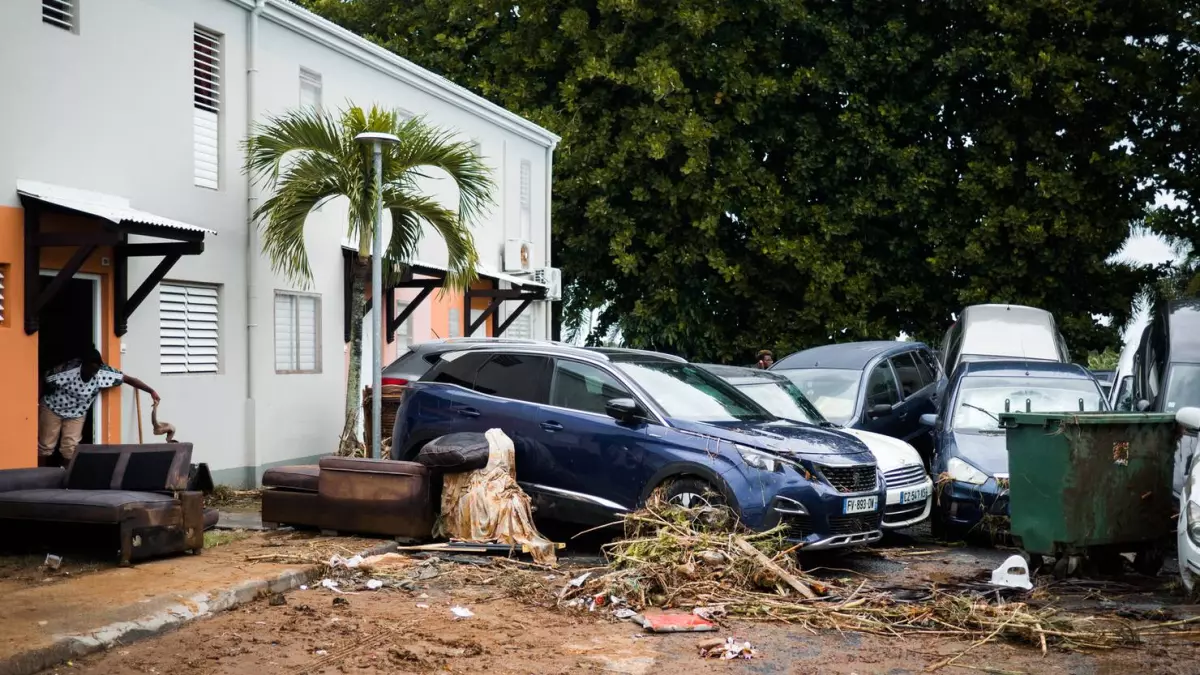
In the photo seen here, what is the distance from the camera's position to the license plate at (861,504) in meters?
9.73

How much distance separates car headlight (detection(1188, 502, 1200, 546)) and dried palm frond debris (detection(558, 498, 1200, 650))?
0.64m

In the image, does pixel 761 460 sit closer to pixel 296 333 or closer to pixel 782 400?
pixel 782 400

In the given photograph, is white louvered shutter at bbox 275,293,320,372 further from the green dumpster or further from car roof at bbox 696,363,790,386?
the green dumpster

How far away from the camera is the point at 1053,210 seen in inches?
982

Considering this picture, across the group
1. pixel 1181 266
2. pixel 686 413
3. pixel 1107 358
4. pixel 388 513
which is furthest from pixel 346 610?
pixel 1107 358

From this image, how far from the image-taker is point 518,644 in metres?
7.11

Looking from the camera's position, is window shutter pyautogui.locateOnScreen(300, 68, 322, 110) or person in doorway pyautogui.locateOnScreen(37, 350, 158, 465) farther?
window shutter pyautogui.locateOnScreen(300, 68, 322, 110)

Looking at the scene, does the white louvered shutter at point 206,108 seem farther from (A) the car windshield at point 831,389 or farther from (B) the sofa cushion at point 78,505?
(A) the car windshield at point 831,389

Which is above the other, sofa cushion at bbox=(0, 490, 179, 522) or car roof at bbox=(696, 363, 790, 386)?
car roof at bbox=(696, 363, 790, 386)

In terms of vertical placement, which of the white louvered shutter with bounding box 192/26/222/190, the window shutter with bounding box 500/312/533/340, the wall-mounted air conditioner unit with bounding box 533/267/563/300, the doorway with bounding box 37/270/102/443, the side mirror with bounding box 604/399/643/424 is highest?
the white louvered shutter with bounding box 192/26/222/190

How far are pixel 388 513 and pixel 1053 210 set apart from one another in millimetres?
18610

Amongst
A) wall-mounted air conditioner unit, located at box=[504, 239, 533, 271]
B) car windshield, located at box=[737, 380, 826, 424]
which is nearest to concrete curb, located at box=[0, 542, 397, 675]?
car windshield, located at box=[737, 380, 826, 424]

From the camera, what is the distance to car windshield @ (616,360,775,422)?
10.5 metres

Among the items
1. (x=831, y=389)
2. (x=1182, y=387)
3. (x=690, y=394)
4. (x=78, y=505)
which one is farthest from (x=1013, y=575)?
(x=78, y=505)
